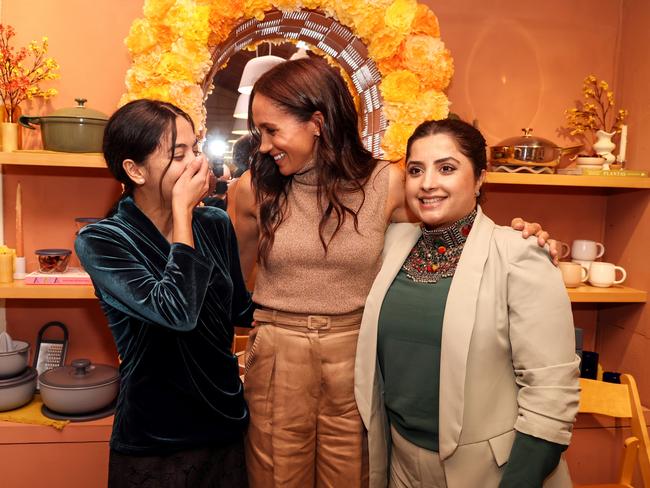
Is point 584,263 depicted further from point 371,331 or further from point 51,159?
point 51,159

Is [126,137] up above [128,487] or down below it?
above

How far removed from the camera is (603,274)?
2.34 metres

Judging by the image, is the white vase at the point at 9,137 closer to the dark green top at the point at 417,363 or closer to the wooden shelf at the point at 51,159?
the wooden shelf at the point at 51,159

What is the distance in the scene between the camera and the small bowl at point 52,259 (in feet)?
6.77

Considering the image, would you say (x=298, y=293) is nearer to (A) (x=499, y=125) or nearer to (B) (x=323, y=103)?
(B) (x=323, y=103)

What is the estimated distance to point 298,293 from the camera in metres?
1.47

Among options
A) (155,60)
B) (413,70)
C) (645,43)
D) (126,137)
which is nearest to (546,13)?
(645,43)

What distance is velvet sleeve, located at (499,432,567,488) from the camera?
48.9 inches

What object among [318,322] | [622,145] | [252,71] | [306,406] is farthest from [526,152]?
[306,406]

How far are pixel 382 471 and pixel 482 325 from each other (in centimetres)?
52

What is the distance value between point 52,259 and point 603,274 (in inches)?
87.8

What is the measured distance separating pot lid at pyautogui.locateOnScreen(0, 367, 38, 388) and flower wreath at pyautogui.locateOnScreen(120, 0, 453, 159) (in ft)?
3.59

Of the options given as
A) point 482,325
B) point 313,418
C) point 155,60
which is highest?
point 155,60

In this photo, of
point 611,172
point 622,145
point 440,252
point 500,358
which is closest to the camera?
point 500,358
